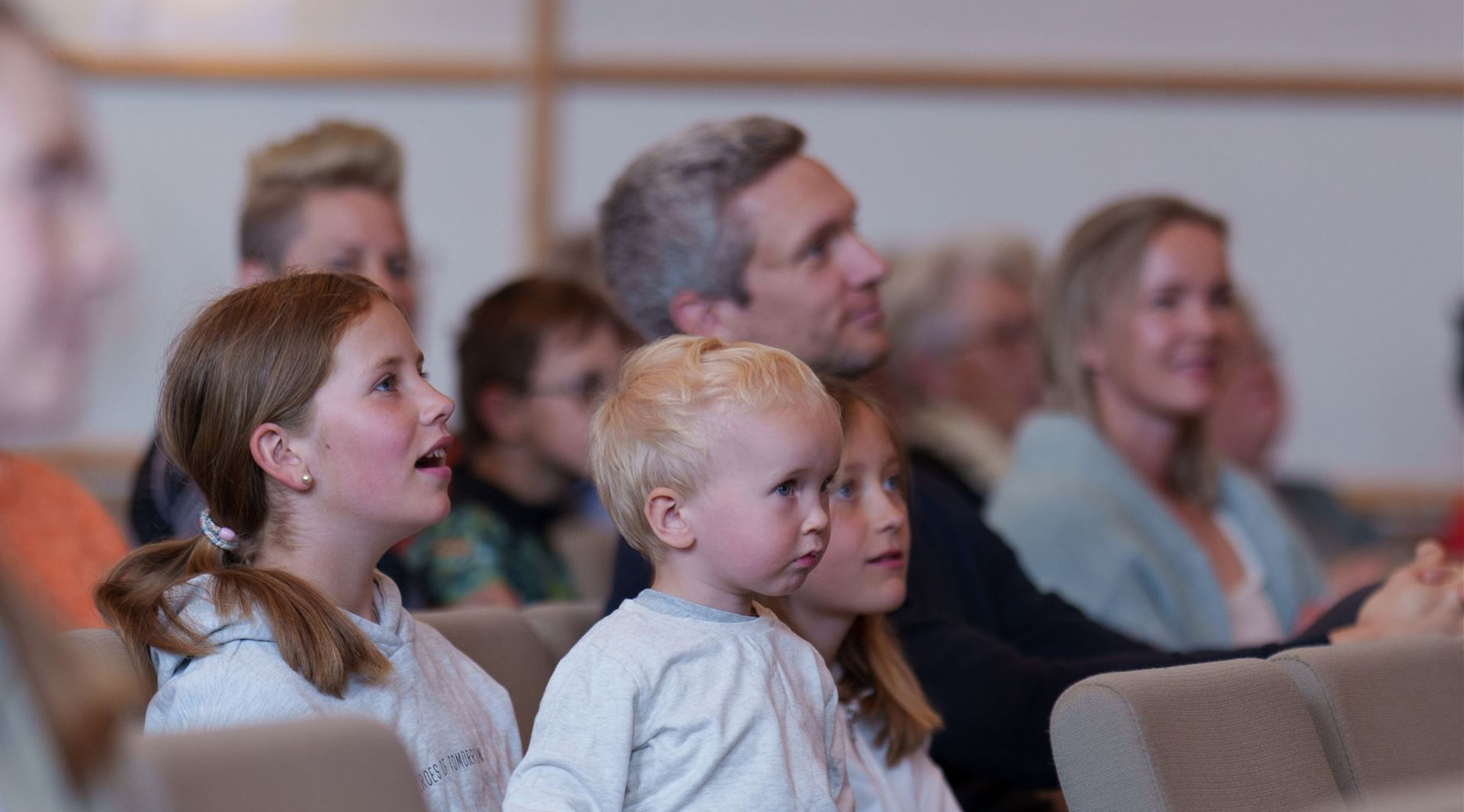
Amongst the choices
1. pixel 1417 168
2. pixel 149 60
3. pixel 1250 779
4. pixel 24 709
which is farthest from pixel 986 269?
pixel 24 709

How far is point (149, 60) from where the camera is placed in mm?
4340

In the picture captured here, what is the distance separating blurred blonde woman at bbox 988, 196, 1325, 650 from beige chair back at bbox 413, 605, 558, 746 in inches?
36.4

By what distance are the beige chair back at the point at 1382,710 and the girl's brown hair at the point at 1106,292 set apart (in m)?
1.04

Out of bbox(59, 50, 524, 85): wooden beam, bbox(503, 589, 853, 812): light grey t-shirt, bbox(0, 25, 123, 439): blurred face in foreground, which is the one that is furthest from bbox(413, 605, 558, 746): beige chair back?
bbox(59, 50, 524, 85): wooden beam

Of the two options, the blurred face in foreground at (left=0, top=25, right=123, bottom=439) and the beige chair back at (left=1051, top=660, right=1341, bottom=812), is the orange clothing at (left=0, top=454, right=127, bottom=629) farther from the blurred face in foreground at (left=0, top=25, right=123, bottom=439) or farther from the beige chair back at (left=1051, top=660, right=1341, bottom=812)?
the blurred face in foreground at (left=0, top=25, right=123, bottom=439)

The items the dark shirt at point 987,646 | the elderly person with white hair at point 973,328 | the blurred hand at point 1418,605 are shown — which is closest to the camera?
the dark shirt at point 987,646

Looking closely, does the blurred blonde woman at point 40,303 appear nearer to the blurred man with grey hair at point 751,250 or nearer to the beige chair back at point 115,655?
the beige chair back at point 115,655

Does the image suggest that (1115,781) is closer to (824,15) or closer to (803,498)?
(803,498)

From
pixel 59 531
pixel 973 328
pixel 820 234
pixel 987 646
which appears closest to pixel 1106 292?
pixel 820 234

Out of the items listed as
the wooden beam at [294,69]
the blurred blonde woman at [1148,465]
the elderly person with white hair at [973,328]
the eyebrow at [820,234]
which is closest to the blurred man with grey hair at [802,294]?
the eyebrow at [820,234]

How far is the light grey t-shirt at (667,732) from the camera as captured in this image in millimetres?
1321

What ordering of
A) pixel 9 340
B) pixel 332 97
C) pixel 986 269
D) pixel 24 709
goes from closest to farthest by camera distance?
pixel 9 340 < pixel 24 709 < pixel 986 269 < pixel 332 97

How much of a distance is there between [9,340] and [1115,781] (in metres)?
1.05

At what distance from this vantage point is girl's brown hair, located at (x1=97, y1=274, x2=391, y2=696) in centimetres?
144
